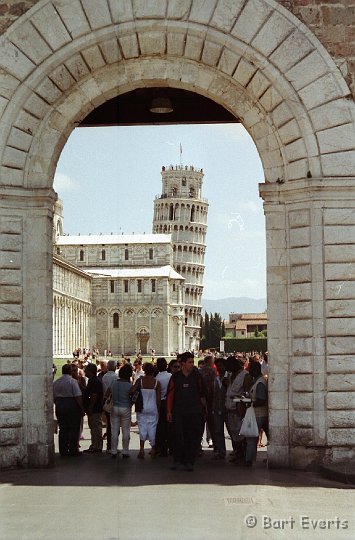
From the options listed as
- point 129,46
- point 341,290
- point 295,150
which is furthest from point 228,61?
point 341,290

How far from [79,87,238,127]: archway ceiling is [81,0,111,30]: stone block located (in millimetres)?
3236

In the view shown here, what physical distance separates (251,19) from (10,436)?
602cm

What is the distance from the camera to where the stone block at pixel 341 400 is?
1162 centimetres

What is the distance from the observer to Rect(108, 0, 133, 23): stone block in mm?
12141

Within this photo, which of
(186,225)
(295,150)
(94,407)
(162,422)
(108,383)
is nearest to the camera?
(295,150)

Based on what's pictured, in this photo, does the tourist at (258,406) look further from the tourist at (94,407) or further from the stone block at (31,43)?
the stone block at (31,43)

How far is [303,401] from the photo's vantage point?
11852mm

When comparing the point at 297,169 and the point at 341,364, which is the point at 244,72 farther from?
the point at 341,364

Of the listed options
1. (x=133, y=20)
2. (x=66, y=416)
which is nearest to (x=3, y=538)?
(x=66, y=416)

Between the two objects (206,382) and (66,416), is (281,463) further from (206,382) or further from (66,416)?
(66,416)

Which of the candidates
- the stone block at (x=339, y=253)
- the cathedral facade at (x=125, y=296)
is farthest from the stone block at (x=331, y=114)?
the cathedral facade at (x=125, y=296)

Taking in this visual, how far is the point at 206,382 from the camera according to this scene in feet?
45.7

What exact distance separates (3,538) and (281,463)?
5046 millimetres

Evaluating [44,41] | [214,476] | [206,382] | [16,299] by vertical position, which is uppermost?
[44,41]
